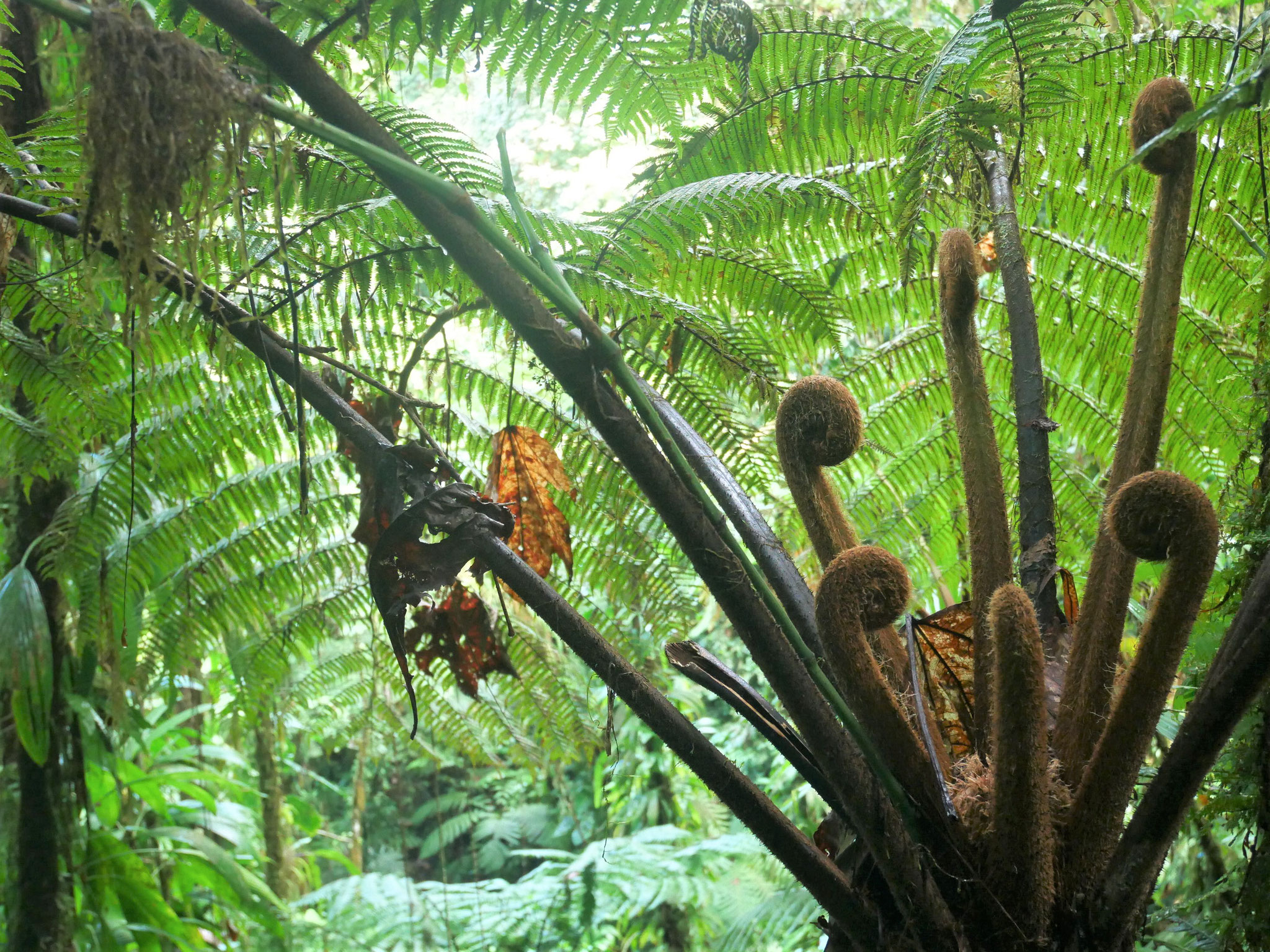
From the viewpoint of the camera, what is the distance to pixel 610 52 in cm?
132

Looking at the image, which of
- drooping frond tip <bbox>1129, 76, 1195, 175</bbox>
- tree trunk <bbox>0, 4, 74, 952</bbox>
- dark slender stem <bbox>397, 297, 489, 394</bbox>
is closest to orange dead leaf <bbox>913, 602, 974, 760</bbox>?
drooping frond tip <bbox>1129, 76, 1195, 175</bbox>

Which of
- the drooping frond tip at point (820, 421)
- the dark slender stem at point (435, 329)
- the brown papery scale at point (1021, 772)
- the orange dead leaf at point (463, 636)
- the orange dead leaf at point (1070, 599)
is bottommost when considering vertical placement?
the brown papery scale at point (1021, 772)

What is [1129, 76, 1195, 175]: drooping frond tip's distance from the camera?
854mm

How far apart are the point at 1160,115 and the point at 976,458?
0.37m

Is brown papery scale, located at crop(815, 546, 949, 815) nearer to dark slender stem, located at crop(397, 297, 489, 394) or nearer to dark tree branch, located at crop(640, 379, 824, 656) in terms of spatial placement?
dark tree branch, located at crop(640, 379, 824, 656)

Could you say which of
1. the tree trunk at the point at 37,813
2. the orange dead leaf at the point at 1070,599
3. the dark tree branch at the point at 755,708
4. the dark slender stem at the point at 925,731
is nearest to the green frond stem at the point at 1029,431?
the orange dead leaf at the point at 1070,599

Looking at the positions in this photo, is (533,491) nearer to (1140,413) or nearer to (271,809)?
(1140,413)

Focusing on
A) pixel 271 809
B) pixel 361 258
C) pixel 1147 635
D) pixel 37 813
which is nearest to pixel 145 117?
pixel 361 258

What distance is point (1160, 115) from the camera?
0.88m

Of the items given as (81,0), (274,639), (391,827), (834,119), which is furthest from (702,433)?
(391,827)

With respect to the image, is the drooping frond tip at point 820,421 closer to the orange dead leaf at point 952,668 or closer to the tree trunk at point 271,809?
the orange dead leaf at point 952,668

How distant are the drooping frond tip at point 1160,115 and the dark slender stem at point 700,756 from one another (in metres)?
0.68

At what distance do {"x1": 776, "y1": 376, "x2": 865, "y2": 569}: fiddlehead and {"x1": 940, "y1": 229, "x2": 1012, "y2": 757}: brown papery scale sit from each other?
0.39ft

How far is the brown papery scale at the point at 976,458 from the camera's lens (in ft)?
2.92
